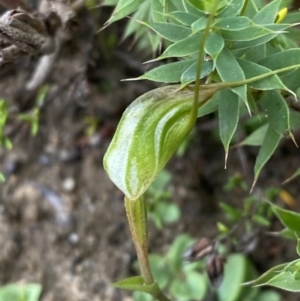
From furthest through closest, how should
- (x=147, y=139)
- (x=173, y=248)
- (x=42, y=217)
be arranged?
(x=42, y=217) < (x=173, y=248) < (x=147, y=139)

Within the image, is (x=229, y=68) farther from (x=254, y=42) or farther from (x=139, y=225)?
(x=139, y=225)

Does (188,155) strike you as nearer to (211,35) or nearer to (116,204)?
(116,204)

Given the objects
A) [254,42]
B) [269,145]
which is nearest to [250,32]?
[254,42]

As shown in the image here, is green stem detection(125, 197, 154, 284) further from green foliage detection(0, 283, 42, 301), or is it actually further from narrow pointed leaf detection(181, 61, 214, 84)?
green foliage detection(0, 283, 42, 301)

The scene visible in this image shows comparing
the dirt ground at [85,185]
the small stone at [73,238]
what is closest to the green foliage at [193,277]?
the dirt ground at [85,185]

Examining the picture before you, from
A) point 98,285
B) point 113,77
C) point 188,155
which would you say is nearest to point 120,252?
point 98,285

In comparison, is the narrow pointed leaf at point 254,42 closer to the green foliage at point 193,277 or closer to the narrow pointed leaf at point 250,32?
the narrow pointed leaf at point 250,32
